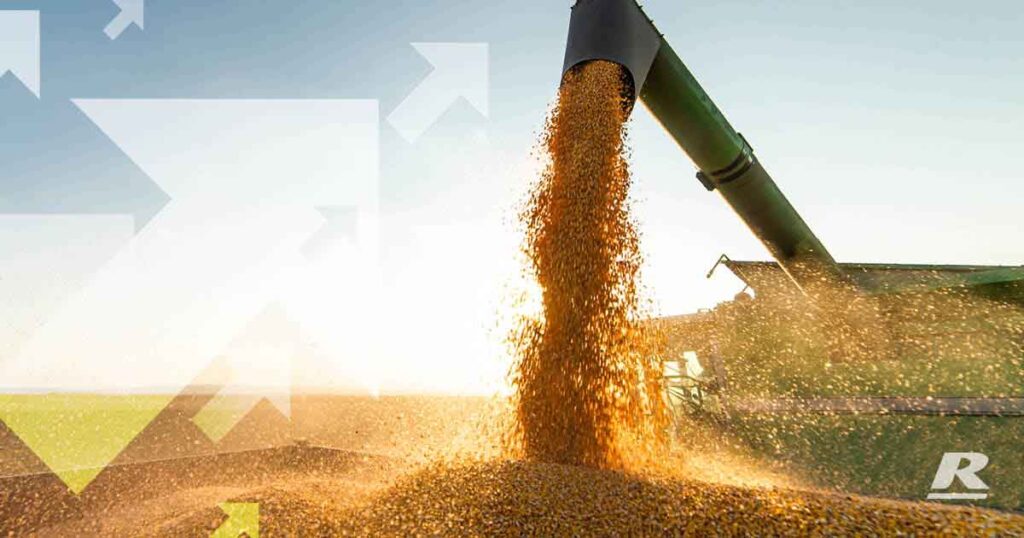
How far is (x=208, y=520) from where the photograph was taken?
A: 8.20 ft

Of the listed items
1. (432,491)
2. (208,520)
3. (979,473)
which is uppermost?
(979,473)

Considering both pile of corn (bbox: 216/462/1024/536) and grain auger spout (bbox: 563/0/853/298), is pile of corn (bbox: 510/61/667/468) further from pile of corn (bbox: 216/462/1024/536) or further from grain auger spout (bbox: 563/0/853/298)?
pile of corn (bbox: 216/462/1024/536)

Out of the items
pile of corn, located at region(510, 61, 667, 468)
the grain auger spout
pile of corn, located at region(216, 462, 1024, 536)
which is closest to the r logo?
the grain auger spout

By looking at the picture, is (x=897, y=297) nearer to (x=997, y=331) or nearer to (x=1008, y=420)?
(x=997, y=331)

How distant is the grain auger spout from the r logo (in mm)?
2053

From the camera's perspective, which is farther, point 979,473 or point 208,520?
point 979,473

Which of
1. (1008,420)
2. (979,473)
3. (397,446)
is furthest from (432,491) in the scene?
(1008,420)

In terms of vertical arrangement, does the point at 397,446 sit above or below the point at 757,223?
below

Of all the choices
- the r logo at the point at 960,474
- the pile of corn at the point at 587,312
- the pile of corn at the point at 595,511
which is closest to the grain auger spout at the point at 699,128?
the pile of corn at the point at 587,312

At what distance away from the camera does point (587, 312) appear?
3.46m

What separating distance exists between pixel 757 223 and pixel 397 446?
5.21 metres

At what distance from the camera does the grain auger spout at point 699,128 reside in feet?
12.3
